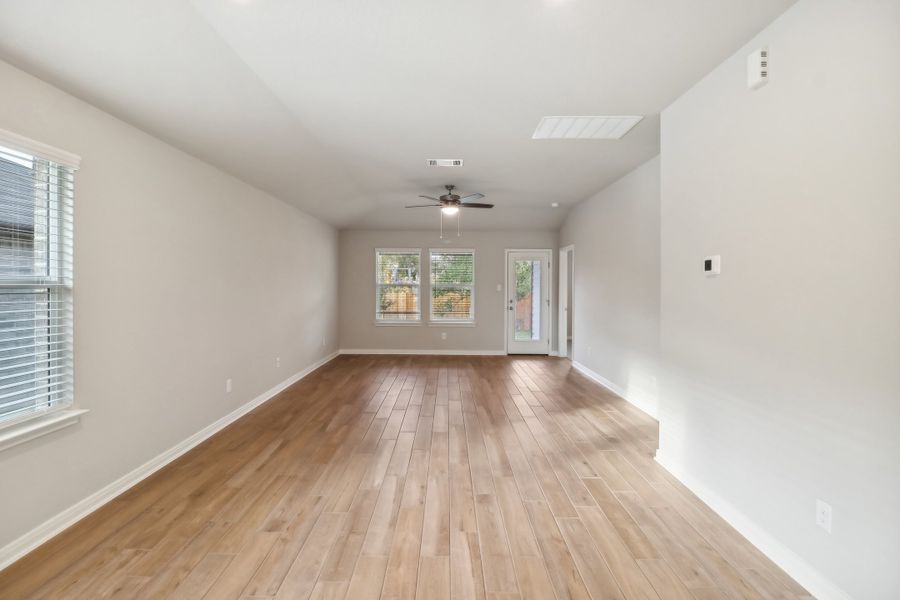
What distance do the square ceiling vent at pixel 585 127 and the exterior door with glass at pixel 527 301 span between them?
4301 millimetres

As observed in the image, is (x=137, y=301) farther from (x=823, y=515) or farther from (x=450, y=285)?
(x=450, y=285)

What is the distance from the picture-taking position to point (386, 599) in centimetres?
164

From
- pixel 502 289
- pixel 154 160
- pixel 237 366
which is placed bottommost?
pixel 237 366

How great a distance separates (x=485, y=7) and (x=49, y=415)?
306 centimetres

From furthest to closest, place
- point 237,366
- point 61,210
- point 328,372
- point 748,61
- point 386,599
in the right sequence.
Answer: point 328,372, point 237,366, point 61,210, point 748,61, point 386,599

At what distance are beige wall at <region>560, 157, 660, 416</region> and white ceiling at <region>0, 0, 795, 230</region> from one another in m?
0.76

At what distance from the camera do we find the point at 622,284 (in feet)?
15.7

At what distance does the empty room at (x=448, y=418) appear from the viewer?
1.66 m

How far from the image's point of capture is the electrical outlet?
1.65 metres

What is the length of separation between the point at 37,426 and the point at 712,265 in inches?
148

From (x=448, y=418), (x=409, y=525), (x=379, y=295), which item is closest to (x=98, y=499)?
(x=409, y=525)

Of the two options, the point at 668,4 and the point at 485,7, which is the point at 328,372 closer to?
the point at 485,7

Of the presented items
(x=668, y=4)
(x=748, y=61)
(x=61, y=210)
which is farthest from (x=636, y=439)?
(x=61, y=210)

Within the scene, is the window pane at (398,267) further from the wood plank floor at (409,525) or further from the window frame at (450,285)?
the wood plank floor at (409,525)
